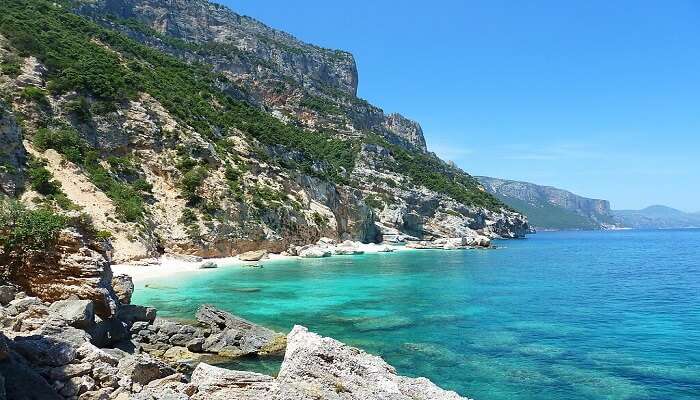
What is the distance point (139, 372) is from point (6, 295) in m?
5.48

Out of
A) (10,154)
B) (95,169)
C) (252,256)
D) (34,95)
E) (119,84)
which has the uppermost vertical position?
(119,84)

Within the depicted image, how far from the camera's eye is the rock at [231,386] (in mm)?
6617

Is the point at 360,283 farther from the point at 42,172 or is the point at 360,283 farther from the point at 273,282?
the point at 42,172

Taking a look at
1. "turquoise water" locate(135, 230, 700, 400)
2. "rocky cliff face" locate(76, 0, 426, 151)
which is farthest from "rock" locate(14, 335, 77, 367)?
"rocky cliff face" locate(76, 0, 426, 151)

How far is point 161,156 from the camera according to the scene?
176ft

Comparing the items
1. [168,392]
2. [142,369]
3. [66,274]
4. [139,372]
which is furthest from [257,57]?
[168,392]

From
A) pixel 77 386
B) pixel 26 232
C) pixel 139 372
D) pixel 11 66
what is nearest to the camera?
pixel 77 386

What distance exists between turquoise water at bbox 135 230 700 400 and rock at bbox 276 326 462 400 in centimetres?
602

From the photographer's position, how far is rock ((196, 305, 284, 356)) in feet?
54.7

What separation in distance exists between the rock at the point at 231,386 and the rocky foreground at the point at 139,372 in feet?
0.05

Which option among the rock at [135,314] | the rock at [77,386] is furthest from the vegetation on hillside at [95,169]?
the rock at [77,386]

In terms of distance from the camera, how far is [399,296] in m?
30.6

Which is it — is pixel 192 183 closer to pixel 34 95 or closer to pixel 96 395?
pixel 34 95

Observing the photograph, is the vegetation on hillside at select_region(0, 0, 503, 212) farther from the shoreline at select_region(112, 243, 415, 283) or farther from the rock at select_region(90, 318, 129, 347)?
the rock at select_region(90, 318, 129, 347)
